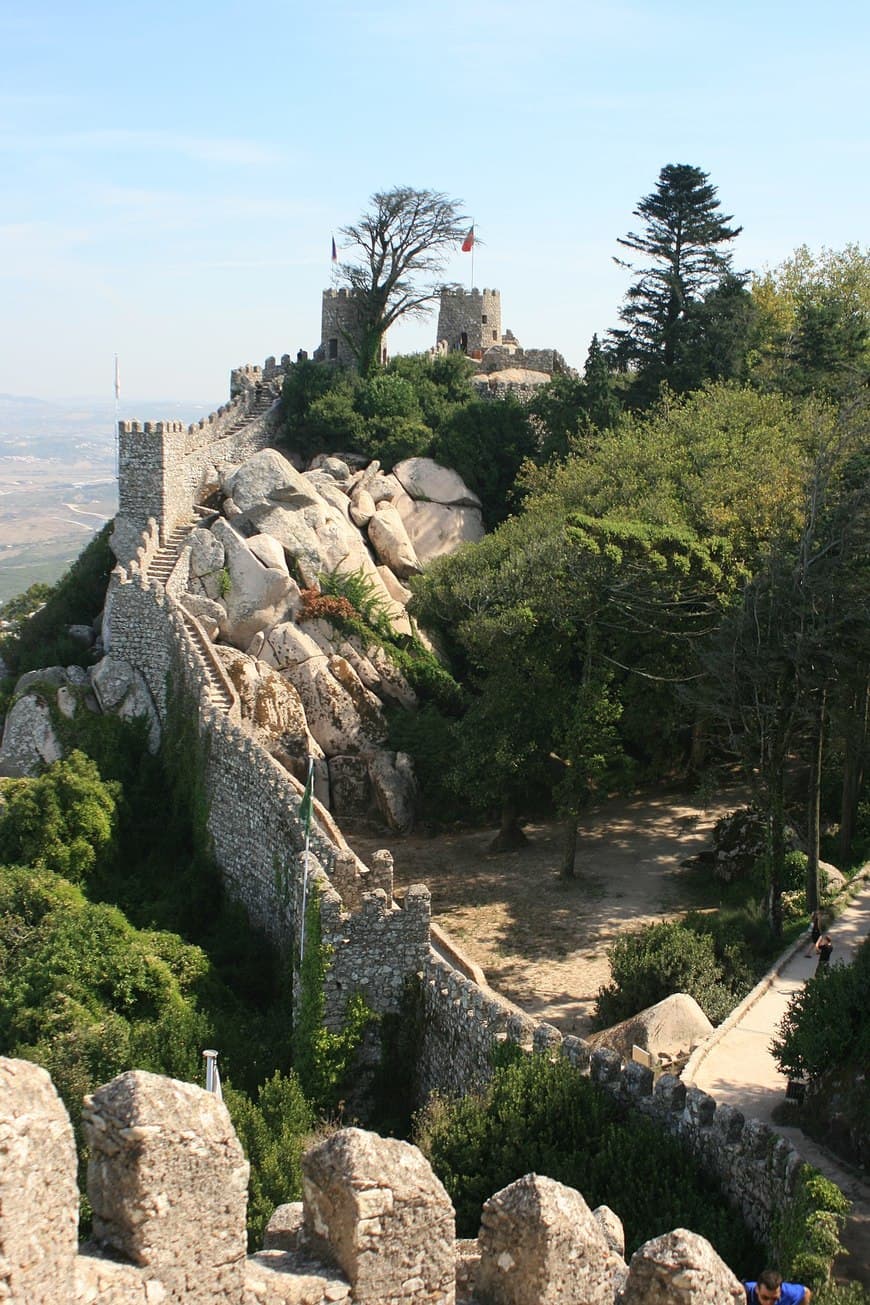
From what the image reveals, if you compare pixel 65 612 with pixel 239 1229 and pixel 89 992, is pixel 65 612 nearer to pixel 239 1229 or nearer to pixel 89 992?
pixel 89 992

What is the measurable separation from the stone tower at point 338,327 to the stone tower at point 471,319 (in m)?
7.77

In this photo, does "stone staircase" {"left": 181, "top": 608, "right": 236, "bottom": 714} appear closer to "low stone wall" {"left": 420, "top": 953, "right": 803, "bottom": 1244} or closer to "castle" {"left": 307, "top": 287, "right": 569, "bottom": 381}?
"low stone wall" {"left": 420, "top": 953, "right": 803, "bottom": 1244}

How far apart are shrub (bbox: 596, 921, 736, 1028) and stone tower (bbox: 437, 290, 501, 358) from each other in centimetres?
3551

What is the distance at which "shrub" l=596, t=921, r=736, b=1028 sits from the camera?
1884 centimetres

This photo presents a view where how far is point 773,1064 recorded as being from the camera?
53.6 ft

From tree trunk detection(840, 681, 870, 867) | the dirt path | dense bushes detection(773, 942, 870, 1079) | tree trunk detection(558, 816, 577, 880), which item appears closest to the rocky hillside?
the dirt path

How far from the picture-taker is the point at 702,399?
36.0 meters

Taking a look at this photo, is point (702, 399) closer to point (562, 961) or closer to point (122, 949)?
point (562, 961)

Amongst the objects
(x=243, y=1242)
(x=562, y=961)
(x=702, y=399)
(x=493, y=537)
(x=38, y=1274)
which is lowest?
(x=562, y=961)

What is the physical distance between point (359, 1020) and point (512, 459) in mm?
26509

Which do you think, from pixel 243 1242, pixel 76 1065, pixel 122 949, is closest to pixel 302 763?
pixel 122 949

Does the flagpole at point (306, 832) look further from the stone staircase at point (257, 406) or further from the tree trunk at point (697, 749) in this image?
the stone staircase at point (257, 406)

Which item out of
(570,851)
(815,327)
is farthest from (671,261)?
(570,851)

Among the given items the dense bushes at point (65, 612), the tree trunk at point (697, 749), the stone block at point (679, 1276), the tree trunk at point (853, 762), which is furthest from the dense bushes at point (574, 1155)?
the dense bushes at point (65, 612)
